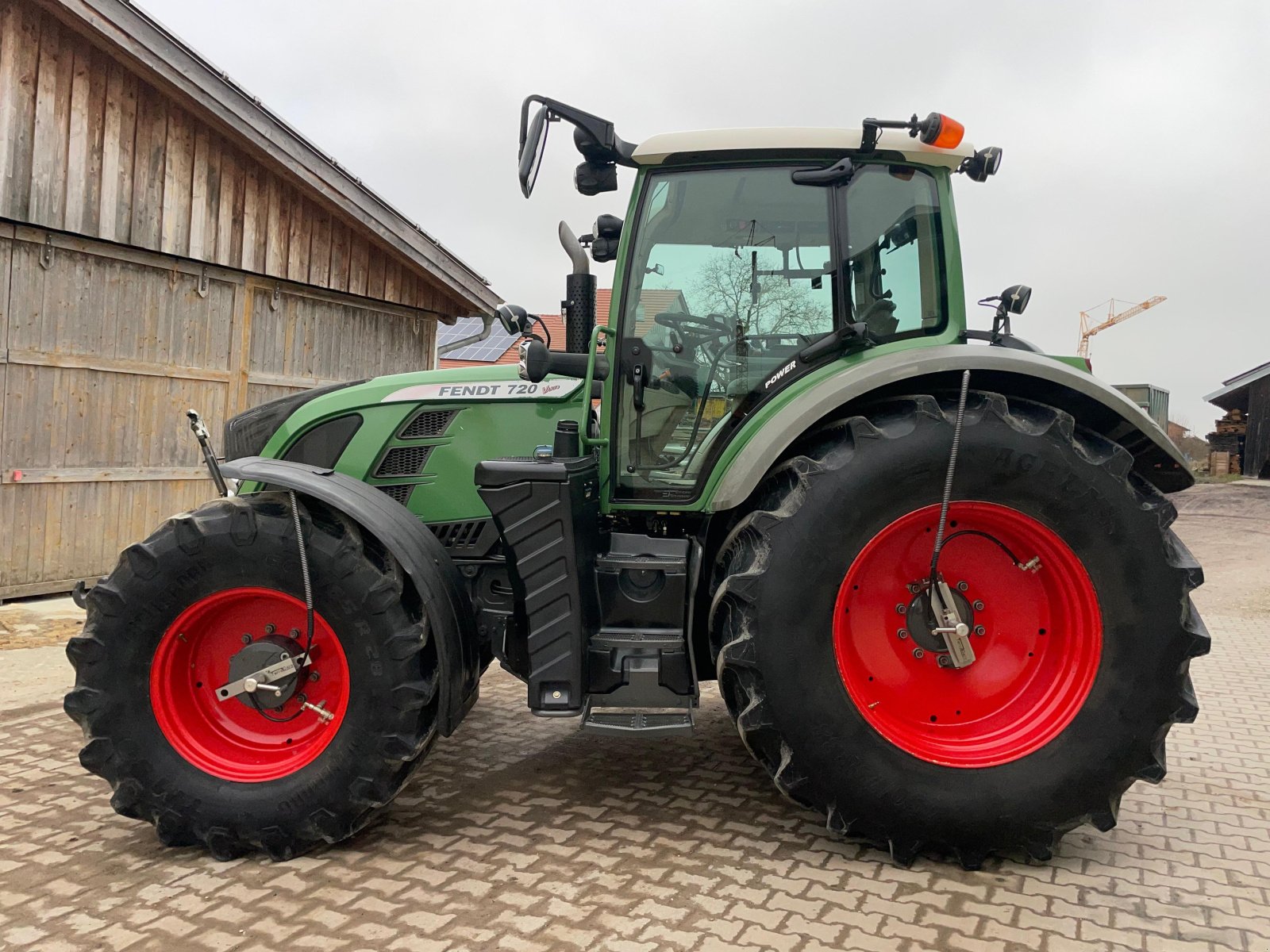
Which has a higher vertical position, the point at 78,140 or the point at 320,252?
the point at 78,140

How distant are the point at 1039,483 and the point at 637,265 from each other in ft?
5.10

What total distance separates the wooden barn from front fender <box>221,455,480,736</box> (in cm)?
481

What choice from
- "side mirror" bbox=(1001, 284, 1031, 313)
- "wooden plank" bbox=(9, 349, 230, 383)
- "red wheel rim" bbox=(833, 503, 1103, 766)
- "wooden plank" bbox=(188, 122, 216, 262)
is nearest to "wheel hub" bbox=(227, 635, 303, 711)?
"red wheel rim" bbox=(833, 503, 1103, 766)

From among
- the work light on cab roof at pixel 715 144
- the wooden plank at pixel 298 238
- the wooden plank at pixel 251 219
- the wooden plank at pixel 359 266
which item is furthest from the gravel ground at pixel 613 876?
the wooden plank at pixel 359 266

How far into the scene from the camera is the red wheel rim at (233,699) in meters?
3.12

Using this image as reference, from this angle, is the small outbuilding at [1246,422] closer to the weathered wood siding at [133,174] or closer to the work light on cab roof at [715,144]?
the weathered wood siding at [133,174]

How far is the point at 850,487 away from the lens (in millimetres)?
2938

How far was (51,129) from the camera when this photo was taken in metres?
6.74

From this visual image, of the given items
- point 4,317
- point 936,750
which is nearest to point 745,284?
point 936,750

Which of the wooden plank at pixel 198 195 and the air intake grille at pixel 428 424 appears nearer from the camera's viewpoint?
the air intake grille at pixel 428 424

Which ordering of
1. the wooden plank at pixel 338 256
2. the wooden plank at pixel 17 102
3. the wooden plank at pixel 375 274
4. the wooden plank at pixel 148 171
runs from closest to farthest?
the wooden plank at pixel 17 102 < the wooden plank at pixel 148 171 < the wooden plank at pixel 338 256 < the wooden plank at pixel 375 274

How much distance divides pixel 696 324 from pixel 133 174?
5924 mm

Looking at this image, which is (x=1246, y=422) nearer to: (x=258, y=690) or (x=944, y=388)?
(x=944, y=388)

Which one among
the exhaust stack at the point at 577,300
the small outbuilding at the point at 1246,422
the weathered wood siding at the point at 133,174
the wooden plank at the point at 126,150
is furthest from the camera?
the small outbuilding at the point at 1246,422
